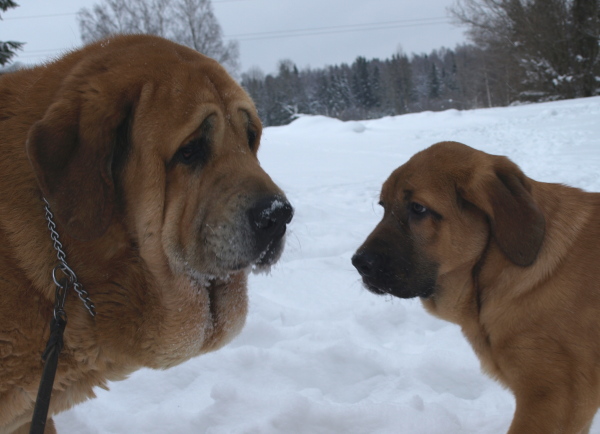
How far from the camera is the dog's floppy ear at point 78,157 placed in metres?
1.87

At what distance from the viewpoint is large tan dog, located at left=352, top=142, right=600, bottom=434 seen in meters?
2.64

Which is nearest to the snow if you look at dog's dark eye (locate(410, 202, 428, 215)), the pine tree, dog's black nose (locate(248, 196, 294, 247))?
dog's black nose (locate(248, 196, 294, 247))

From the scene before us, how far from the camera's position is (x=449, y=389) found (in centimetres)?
336

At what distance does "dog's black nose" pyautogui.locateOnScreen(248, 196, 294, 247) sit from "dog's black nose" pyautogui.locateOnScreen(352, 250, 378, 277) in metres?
1.10

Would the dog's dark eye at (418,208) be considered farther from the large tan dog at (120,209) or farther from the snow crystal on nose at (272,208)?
the snow crystal on nose at (272,208)

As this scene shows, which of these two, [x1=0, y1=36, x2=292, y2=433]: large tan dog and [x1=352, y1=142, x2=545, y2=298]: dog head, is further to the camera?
[x1=352, y1=142, x2=545, y2=298]: dog head

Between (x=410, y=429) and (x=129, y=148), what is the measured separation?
86.4 inches

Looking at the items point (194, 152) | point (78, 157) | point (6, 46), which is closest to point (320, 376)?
point (194, 152)

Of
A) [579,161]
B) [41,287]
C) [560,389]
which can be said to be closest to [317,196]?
[579,161]

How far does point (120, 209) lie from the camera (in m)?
2.09

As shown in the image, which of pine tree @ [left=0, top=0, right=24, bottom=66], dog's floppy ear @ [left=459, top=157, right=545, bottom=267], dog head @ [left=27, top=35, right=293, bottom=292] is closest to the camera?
dog head @ [left=27, top=35, right=293, bottom=292]

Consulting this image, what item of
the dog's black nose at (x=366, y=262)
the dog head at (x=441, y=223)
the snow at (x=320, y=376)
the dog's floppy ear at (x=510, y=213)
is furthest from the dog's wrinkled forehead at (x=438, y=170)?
the snow at (x=320, y=376)

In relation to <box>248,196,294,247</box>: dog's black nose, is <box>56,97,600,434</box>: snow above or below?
below

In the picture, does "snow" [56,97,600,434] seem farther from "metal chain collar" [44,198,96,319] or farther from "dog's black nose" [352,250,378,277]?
"metal chain collar" [44,198,96,319]
